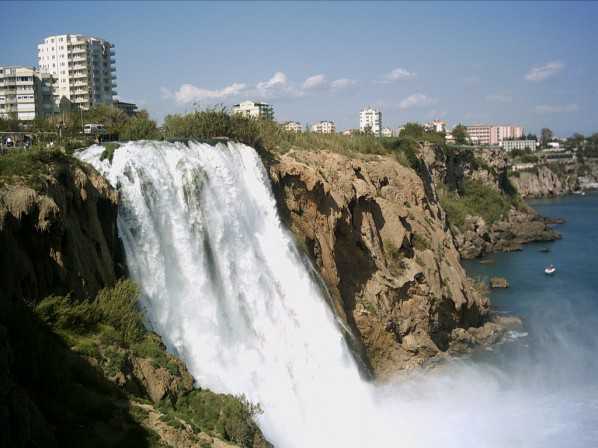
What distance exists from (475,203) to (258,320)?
47.3 m

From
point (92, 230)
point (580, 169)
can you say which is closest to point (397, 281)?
point (92, 230)

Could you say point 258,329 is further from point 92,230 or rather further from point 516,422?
point 516,422

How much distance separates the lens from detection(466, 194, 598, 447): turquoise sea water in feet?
75.3

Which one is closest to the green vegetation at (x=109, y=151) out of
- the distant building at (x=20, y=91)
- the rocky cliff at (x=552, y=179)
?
the distant building at (x=20, y=91)

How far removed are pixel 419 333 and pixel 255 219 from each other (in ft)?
31.2

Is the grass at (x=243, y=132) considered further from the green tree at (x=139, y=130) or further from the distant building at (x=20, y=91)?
the distant building at (x=20, y=91)

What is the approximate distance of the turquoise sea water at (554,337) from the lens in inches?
903

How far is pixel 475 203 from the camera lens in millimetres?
64312

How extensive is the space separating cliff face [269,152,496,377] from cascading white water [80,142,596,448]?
7.79 ft

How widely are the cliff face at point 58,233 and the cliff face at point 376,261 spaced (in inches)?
416

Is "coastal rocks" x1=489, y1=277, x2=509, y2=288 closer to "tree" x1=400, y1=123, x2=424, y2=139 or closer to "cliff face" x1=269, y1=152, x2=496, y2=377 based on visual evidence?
"cliff face" x1=269, y1=152, x2=496, y2=377

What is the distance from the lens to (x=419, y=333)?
94.1 ft

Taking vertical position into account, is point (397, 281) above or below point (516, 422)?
above

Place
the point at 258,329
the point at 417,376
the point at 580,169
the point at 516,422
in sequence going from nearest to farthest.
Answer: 1. the point at 258,329
2. the point at 516,422
3. the point at 417,376
4. the point at 580,169
